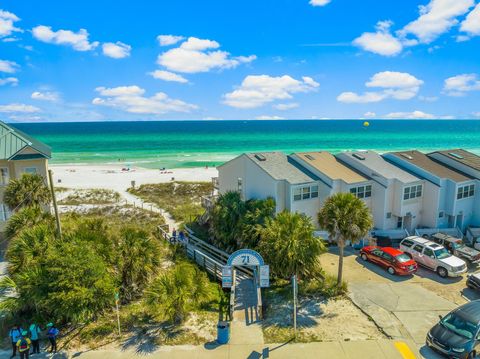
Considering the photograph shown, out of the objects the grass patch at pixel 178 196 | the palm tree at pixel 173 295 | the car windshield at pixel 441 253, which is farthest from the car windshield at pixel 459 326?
the grass patch at pixel 178 196

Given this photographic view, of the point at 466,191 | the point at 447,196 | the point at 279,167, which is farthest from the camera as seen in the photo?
the point at 466,191

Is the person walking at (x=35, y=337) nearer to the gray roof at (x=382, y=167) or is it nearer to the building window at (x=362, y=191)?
the building window at (x=362, y=191)

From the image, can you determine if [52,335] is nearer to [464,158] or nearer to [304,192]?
[304,192]

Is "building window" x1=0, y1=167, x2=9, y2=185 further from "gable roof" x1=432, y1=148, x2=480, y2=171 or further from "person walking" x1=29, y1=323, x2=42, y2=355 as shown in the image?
"gable roof" x1=432, y1=148, x2=480, y2=171

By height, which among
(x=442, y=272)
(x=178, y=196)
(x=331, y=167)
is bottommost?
(x=442, y=272)

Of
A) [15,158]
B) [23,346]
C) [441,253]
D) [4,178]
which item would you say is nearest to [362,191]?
[441,253]

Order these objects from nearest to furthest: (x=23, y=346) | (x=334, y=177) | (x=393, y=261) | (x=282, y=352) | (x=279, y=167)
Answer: (x=23, y=346) < (x=282, y=352) < (x=393, y=261) < (x=334, y=177) < (x=279, y=167)

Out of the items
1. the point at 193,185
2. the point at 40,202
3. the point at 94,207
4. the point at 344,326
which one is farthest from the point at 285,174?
the point at 193,185
